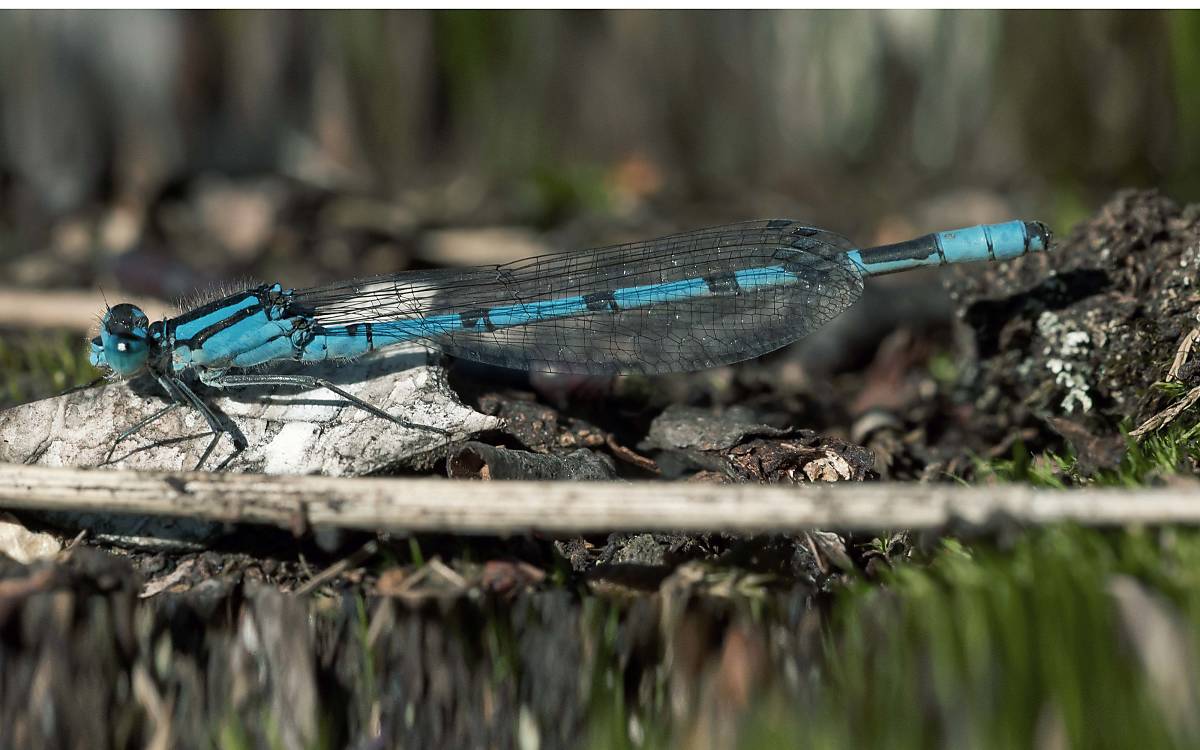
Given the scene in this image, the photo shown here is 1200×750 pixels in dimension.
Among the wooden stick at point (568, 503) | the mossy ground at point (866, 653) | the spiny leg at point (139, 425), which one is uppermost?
the spiny leg at point (139, 425)

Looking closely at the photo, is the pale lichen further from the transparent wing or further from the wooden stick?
the wooden stick

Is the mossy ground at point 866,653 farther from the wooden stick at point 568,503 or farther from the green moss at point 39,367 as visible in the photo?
the green moss at point 39,367

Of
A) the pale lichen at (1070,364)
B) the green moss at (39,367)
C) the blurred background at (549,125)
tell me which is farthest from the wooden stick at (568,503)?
the blurred background at (549,125)

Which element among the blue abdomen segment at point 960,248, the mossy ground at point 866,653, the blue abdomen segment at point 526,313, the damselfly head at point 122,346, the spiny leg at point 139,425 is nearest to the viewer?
the mossy ground at point 866,653

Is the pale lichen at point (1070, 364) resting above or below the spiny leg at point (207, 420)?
above

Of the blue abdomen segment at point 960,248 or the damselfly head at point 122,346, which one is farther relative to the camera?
the blue abdomen segment at point 960,248

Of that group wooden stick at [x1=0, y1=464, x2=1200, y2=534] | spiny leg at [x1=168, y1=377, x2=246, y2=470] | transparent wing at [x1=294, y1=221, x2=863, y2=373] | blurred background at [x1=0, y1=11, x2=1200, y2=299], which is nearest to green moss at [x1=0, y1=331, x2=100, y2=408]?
spiny leg at [x1=168, y1=377, x2=246, y2=470]

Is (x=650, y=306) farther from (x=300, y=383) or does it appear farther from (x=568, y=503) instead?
(x=568, y=503)
